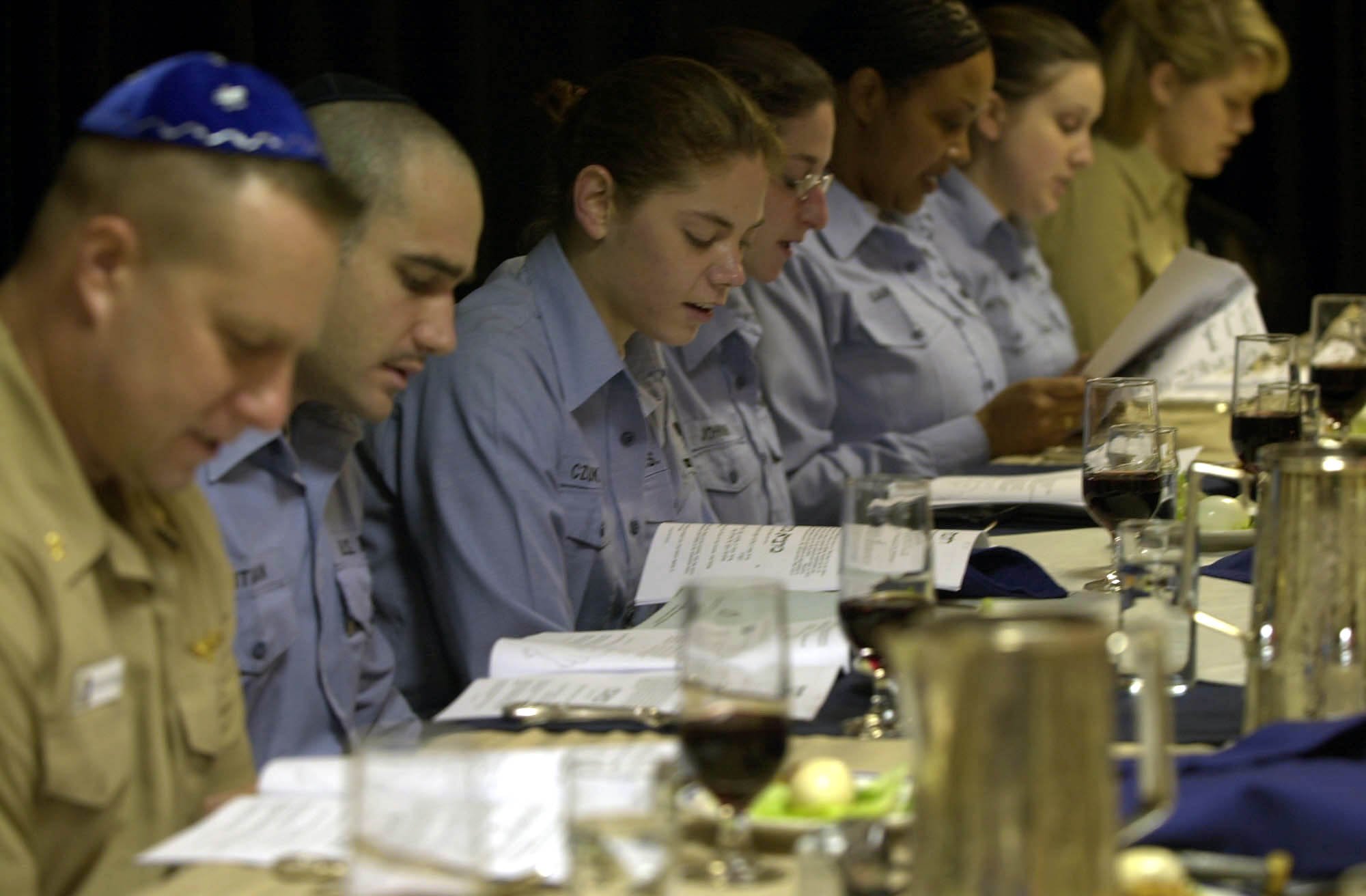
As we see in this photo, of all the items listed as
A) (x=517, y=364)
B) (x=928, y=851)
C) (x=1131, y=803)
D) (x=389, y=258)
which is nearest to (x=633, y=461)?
(x=517, y=364)

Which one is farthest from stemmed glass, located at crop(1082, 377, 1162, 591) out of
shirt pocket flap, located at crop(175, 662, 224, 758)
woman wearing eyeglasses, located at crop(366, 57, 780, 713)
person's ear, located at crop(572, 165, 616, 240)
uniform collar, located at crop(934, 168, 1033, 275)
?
uniform collar, located at crop(934, 168, 1033, 275)

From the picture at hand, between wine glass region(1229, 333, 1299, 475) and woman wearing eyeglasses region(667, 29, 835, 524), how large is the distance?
80cm

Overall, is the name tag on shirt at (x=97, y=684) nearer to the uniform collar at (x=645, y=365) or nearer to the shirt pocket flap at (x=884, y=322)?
the uniform collar at (x=645, y=365)

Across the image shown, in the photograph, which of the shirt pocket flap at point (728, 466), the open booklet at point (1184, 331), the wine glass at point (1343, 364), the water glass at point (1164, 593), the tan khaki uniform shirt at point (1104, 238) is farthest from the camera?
the tan khaki uniform shirt at point (1104, 238)

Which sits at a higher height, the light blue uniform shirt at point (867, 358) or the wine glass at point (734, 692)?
the light blue uniform shirt at point (867, 358)

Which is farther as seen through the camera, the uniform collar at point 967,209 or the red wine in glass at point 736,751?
the uniform collar at point 967,209

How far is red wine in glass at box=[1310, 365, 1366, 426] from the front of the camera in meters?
2.46

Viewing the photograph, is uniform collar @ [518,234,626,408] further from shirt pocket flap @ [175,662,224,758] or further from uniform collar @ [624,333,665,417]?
shirt pocket flap @ [175,662,224,758]

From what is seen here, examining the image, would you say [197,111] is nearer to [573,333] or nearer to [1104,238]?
[573,333]

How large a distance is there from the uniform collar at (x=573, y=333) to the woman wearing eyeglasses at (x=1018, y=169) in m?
2.04

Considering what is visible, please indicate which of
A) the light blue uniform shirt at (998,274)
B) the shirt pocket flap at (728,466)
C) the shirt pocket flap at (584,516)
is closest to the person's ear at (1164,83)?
the light blue uniform shirt at (998,274)

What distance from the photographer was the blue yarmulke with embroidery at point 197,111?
1.11m

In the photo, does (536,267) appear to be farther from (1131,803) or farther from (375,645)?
(1131,803)

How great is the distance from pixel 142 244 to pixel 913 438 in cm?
216
